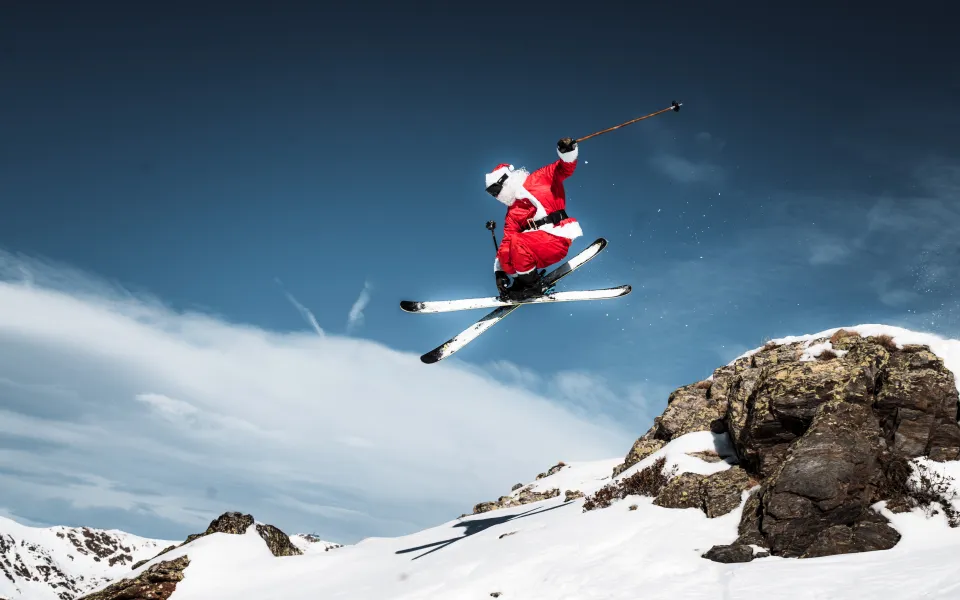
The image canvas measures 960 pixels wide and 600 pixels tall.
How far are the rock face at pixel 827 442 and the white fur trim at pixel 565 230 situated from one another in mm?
6290

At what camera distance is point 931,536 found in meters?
10.1

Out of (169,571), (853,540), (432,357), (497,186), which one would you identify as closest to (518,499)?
(169,571)

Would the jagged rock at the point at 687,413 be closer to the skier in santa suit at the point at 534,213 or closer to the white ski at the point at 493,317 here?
the white ski at the point at 493,317

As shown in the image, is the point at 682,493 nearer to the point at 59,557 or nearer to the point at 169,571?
the point at 169,571

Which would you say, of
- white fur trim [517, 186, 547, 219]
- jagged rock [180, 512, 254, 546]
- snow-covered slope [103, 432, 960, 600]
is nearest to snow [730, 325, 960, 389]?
snow-covered slope [103, 432, 960, 600]

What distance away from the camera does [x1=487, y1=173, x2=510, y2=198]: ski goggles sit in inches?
427

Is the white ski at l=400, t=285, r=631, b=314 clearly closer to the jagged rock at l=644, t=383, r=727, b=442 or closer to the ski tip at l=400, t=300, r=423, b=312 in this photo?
the ski tip at l=400, t=300, r=423, b=312

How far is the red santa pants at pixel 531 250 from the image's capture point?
10.8m

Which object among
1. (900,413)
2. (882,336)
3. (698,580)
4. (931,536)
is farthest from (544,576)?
(882,336)

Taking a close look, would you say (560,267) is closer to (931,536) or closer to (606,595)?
(606,595)

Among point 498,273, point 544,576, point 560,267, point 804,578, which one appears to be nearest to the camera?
point 804,578

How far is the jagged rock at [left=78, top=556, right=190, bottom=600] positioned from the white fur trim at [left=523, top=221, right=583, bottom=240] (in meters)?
13.0

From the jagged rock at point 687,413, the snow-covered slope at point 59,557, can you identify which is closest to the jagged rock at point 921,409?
the jagged rock at point 687,413

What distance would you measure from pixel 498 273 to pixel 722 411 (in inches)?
379
